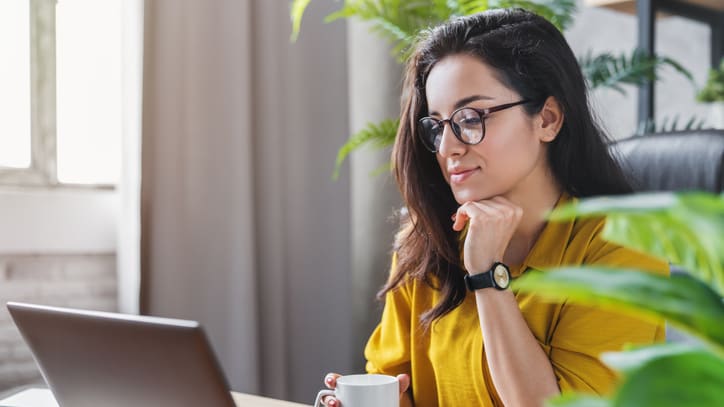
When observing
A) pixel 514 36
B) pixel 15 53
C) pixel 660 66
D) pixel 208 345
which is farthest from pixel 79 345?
pixel 660 66

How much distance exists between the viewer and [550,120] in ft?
4.43

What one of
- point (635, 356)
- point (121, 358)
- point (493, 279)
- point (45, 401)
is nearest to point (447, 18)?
point (493, 279)

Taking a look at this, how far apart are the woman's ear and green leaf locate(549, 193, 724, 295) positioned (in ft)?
3.56

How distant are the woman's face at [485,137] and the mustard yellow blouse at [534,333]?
0.13 metres

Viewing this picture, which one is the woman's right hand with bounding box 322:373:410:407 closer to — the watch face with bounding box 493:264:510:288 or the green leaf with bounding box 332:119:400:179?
the watch face with bounding box 493:264:510:288

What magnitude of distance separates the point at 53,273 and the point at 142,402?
134cm

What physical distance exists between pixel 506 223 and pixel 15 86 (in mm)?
1445

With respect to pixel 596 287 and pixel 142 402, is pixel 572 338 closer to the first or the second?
pixel 142 402

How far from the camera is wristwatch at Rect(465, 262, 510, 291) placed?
1241 mm

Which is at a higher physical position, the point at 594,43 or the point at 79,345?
the point at 594,43

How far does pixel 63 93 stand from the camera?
7.20 ft

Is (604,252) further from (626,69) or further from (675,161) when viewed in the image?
(626,69)

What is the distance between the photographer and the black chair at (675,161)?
1.32 metres

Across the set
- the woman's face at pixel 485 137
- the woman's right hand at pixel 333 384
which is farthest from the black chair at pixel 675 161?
the woman's right hand at pixel 333 384
